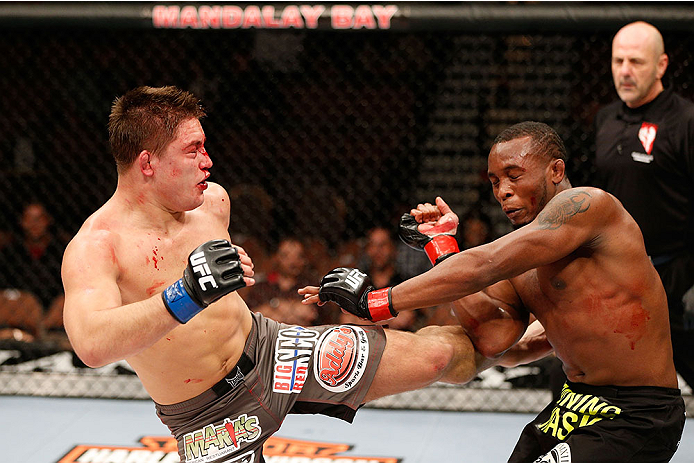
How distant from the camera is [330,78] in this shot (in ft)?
15.5

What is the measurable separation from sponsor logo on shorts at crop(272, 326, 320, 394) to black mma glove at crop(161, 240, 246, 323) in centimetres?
50

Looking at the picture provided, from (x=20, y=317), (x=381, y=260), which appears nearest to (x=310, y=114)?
(x=381, y=260)

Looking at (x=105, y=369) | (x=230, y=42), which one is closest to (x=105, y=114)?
(x=230, y=42)

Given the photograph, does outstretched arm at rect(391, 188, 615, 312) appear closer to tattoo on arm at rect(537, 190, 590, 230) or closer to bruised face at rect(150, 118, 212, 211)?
tattoo on arm at rect(537, 190, 590, 230)

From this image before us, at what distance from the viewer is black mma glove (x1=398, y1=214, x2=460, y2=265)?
2051 mm

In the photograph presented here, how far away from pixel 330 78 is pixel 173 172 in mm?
2989

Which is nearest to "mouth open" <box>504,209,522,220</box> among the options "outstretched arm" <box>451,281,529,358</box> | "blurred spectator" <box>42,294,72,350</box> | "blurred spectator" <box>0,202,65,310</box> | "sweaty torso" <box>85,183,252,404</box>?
A: "outstretched arm" <box>451,281,529,358</box>

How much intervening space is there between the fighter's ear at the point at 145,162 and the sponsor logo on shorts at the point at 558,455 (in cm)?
114

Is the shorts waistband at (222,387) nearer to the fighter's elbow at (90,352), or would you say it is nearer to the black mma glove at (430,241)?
the fighter's elbow at (90,352)

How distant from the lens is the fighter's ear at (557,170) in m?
1.91

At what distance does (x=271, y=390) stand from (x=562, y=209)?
873 millimetres

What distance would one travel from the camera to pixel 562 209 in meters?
1.73

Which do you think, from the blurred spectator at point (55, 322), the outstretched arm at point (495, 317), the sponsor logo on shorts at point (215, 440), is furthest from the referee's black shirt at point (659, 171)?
the blurred spectator at point (55, 322)

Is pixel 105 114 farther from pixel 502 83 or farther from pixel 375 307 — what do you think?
pixel 375 307
